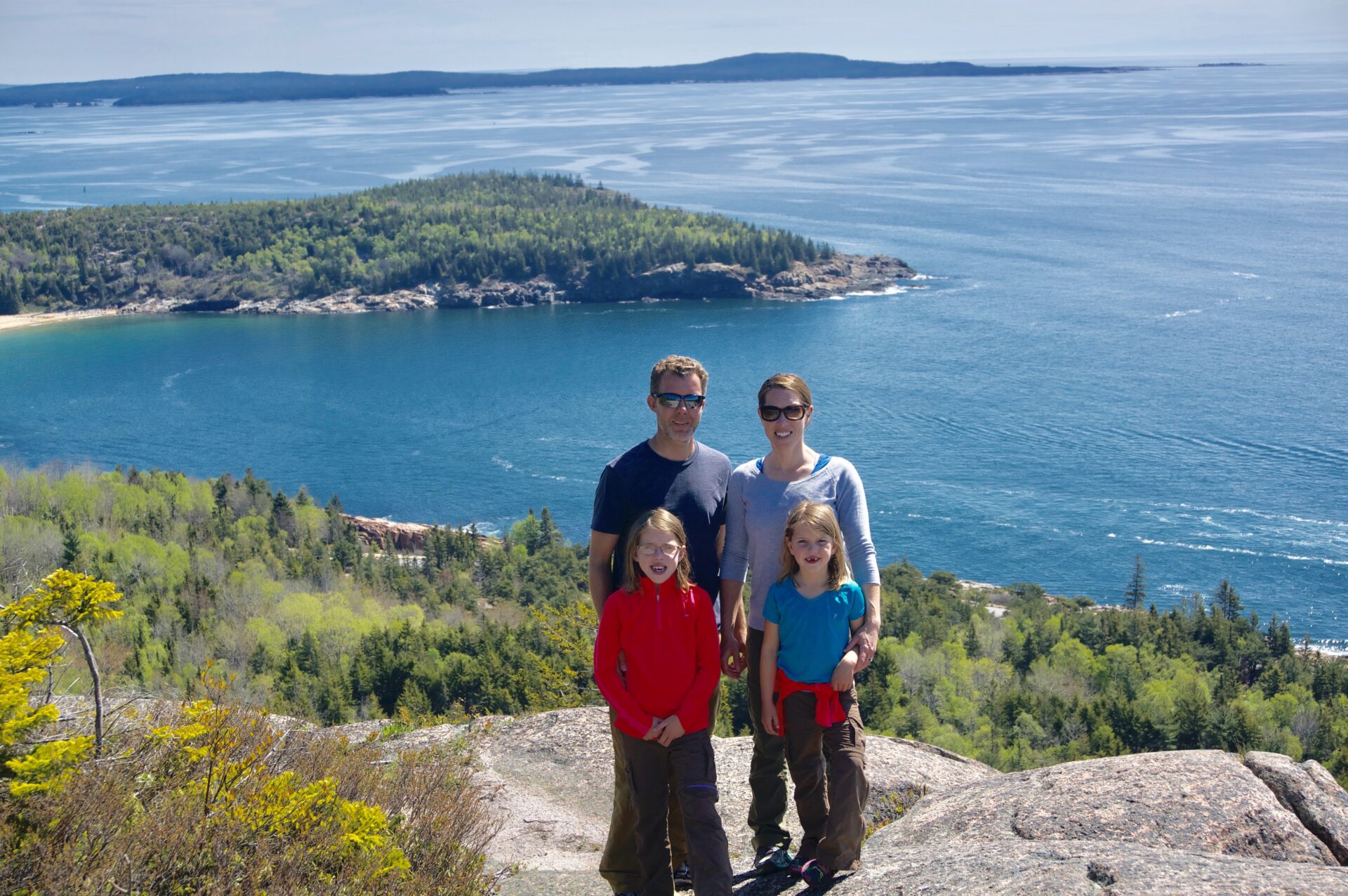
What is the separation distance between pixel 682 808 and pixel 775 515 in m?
1.61

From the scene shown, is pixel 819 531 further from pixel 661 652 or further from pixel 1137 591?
pixel 1137 591

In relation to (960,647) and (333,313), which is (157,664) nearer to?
(960,647)

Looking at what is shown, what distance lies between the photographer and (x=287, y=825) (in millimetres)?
5758

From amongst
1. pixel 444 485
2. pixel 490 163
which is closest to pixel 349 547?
pixel 444 485

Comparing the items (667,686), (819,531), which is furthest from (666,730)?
(819,531)

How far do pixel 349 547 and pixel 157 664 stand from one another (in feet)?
51.2

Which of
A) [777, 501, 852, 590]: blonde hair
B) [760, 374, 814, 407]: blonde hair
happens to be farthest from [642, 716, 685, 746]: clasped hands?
[760, 374, 814, 407]: blonde hair

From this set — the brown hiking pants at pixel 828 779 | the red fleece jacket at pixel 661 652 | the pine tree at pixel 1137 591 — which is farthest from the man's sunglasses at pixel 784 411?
the pine tree at pixel 1137 591

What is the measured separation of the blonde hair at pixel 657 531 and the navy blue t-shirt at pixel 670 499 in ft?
0.34

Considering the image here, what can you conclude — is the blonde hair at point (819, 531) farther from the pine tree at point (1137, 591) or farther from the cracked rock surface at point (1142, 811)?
the pine tree at point (1137, 591)

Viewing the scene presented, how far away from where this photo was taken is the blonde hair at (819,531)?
5.77 meters

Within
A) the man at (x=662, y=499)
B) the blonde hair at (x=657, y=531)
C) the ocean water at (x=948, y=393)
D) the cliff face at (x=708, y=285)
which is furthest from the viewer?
the cliff face at (x=708, y=285)

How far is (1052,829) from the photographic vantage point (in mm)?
6465

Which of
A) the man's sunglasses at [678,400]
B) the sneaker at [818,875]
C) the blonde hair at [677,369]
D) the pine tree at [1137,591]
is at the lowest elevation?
the pine tree at [1137,591]
